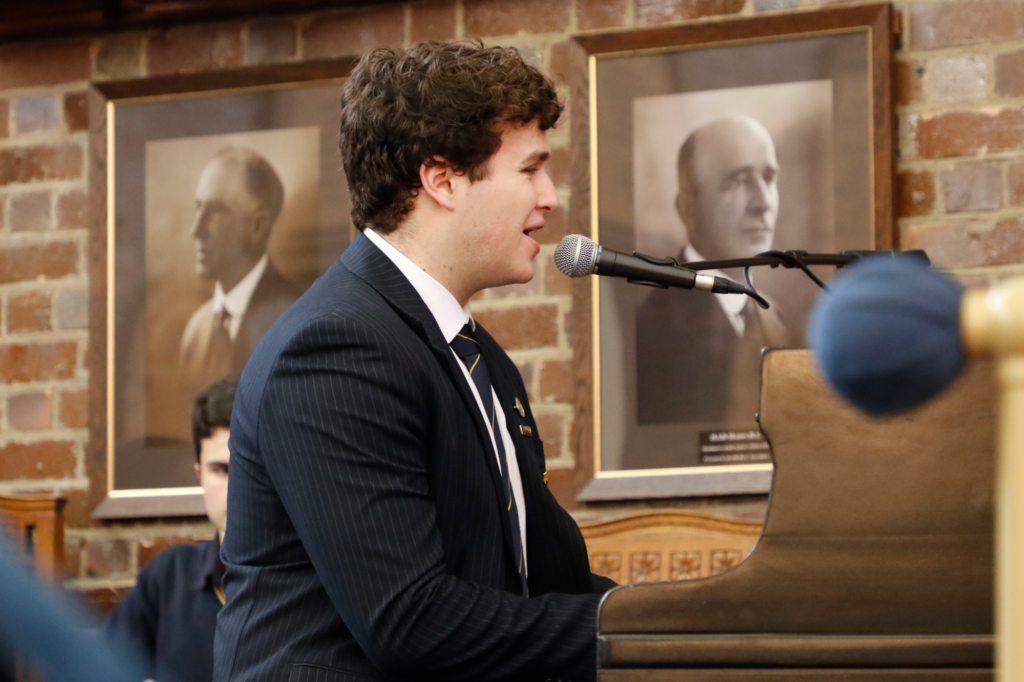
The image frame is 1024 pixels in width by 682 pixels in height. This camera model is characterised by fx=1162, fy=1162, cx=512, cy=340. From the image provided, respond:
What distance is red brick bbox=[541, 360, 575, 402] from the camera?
2809 millimetres

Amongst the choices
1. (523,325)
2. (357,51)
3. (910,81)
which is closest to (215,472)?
(523,325)

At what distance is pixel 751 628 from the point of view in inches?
44.8

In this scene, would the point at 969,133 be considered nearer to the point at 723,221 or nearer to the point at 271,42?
the point at 723,221

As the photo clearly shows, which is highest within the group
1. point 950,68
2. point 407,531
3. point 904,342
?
point 950,68

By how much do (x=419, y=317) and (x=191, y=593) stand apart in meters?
1.34

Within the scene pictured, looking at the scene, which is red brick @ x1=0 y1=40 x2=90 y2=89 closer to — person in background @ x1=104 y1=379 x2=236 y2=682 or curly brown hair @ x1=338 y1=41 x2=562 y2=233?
person in background @ x1=104 y1=379 x2=236 y2=682

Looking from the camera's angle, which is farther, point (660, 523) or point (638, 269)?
point (660, 523)

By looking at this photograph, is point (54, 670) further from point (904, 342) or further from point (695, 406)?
point (695, 406)

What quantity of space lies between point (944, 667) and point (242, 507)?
869 millimetres

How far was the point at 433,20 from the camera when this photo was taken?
9.72ft

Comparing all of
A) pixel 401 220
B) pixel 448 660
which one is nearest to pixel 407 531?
pixel 448 660

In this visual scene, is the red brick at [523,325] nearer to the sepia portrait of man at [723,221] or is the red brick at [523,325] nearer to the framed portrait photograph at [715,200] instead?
the framed portrait photograph at [715,200]

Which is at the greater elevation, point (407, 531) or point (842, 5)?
point (842, 5)

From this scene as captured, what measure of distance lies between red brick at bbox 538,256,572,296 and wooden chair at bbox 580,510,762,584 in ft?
1.87
